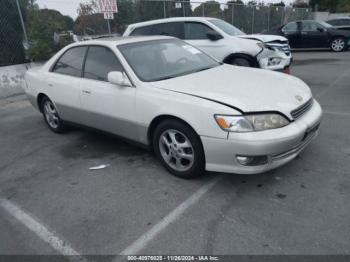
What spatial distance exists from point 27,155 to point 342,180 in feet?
→ 13.8

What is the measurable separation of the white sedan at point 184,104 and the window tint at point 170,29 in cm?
379

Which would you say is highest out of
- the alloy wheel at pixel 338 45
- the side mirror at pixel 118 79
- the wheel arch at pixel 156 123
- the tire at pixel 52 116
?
the side mirror at pixel 118 79

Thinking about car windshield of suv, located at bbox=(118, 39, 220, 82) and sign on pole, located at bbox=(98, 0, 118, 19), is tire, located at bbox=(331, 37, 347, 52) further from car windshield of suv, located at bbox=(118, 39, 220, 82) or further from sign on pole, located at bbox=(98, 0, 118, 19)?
car windshield of suv, located at bbox=(118, 39, 220, 82)

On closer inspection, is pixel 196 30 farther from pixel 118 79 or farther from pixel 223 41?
pixel 118 79

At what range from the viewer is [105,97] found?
4.05 m

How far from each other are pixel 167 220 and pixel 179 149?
85 centimetres

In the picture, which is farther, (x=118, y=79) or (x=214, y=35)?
(x=214, y=35)

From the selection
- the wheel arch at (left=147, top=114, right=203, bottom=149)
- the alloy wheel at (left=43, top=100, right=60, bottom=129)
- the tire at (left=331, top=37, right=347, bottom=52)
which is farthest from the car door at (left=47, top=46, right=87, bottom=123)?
the tire at (left=331, top=37, right=347, bottom=52)

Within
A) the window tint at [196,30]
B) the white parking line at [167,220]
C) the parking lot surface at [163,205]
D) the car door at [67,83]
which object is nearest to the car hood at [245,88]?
the parking lot surface at [163,205]

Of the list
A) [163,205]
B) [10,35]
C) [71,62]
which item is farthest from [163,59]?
[10,35]

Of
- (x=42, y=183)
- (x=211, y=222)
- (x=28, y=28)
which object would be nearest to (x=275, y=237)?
(x=211, y=222)

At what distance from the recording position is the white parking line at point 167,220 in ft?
8.55

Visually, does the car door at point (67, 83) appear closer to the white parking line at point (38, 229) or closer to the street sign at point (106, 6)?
the white parking line at point (38, 229)

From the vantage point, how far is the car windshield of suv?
→ 3.89 m
